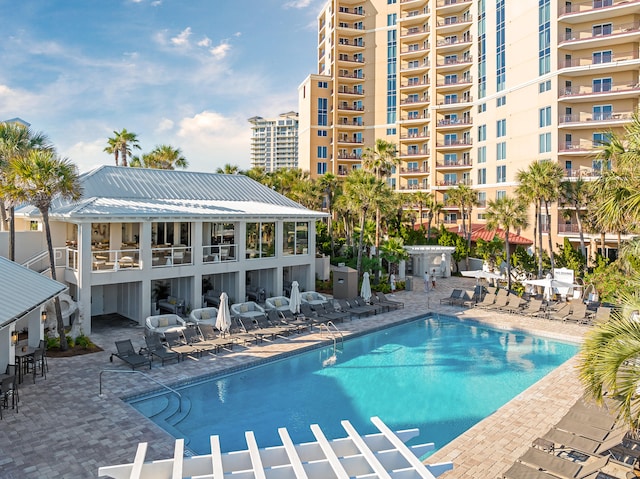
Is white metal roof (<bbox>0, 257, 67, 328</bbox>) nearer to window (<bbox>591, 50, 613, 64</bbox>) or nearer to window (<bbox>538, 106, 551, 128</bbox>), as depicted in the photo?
window (<bbox>538, 106, 551, 128</bbox>)

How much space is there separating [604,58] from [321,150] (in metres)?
34.9

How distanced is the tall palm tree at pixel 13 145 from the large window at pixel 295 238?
12.0m

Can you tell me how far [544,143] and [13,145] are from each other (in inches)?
1558

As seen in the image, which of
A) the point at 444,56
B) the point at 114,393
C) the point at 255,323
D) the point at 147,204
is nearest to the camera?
the point at 114,393

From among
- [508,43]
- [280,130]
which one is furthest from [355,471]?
[280,130]

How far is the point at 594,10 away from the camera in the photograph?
35.8 m

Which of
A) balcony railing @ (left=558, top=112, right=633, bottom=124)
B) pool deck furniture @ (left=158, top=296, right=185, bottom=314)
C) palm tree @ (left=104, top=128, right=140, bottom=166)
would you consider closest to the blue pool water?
pool deck furniture @ (left=158, top=296, right=185, bottom=314)

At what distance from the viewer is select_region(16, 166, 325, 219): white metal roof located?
1869 cm

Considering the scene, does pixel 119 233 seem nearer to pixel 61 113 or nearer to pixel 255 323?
pixel 255 323

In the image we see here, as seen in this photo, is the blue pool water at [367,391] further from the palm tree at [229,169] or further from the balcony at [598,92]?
the balcony at [598,92]

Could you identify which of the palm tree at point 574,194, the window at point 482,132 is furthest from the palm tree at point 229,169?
the window at point 482,132

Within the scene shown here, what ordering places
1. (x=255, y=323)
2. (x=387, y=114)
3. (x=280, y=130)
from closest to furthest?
1. (x=255, y=323)
2. (x=387, y=114)
3. (x=280, y=130)

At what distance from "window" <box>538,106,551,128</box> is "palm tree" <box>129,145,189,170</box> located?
32.5m

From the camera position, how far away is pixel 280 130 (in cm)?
18062
